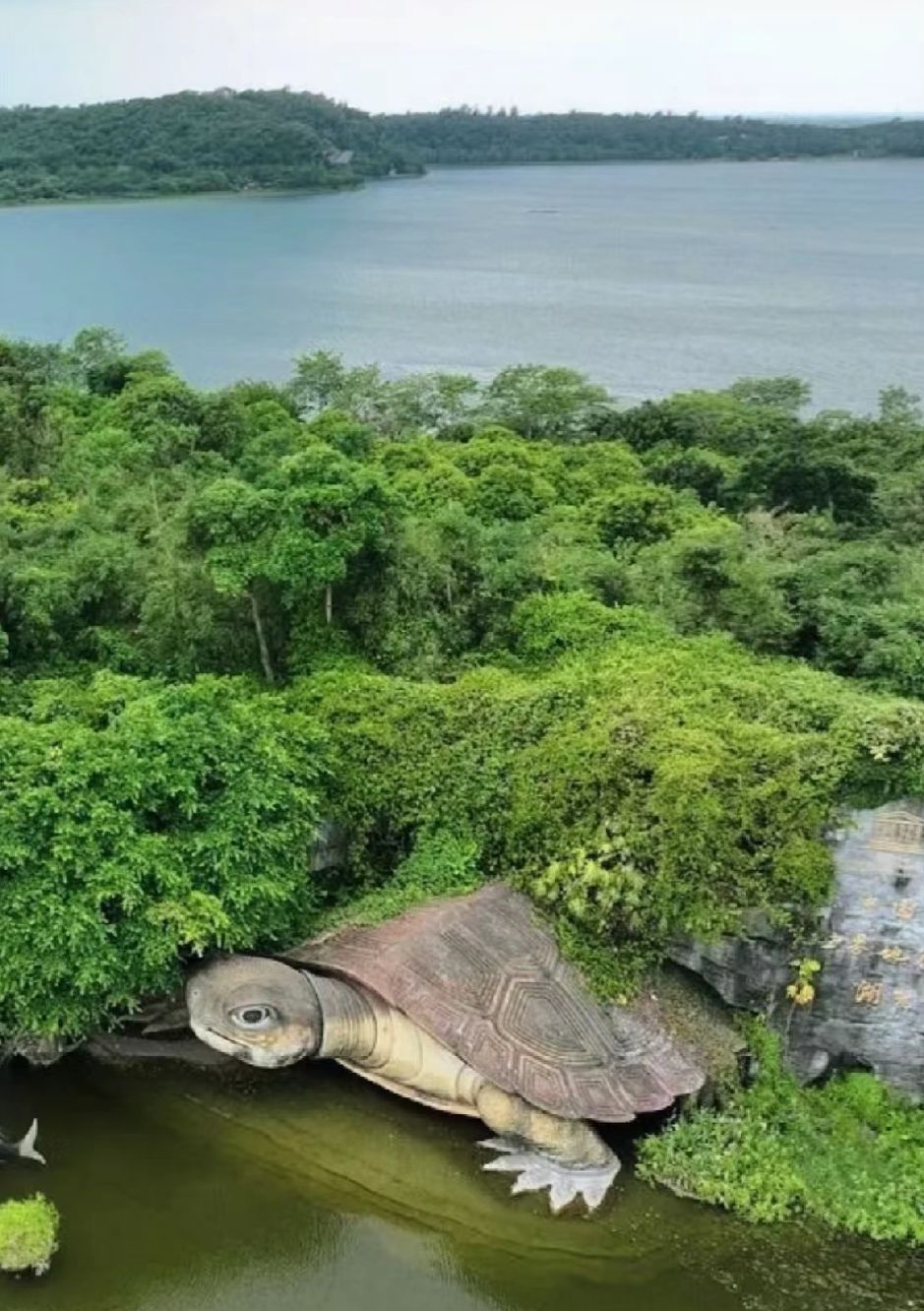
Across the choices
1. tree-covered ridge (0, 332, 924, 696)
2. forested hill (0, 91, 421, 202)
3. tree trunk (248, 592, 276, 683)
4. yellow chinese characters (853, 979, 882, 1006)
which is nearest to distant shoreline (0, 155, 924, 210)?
forested hill (0, 91, 421, 202)

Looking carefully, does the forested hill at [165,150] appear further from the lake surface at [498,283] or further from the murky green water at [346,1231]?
the murky green water at [346,1231]

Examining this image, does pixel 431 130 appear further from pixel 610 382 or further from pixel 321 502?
pixel 321 502

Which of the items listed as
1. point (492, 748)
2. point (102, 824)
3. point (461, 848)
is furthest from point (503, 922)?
point (102, 824)

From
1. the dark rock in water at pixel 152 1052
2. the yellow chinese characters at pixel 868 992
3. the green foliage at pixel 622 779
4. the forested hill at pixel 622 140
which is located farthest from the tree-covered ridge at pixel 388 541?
the forested hill at pixel 622 140

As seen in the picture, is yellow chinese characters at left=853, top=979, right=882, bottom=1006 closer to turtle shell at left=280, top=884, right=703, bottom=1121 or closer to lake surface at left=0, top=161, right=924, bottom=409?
turtle shell at left=280, top=884, right=703, bottom=1121

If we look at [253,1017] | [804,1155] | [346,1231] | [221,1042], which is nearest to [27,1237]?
[221,1042]

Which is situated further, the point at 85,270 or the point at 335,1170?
the point at 85,270
